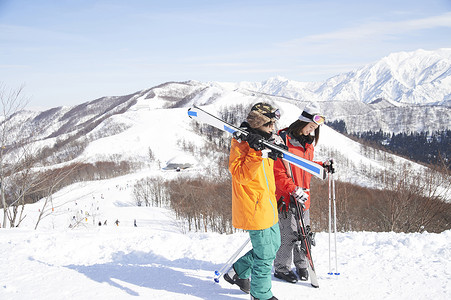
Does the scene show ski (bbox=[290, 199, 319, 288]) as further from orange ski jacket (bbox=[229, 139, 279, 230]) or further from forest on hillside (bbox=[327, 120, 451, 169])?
forest on hillside (bbox=[327, 120, 451, 169])

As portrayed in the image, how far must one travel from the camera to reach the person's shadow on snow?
4227 millimetres

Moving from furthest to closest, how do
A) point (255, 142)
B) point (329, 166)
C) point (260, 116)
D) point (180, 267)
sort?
point (180, 267) → point (329, 166) → point (260, 116) → point (255, 142)

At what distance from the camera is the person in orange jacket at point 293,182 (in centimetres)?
448

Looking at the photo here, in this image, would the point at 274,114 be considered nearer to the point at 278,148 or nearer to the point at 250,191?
the point at 278,148

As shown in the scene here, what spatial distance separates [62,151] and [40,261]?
138898 millimetres

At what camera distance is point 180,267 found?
5250 mm

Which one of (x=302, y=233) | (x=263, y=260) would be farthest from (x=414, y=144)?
(x=263, y=260)

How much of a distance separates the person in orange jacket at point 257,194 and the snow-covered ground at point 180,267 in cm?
72

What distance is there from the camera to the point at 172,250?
20.2 ft

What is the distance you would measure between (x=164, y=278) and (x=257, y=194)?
2221 mm

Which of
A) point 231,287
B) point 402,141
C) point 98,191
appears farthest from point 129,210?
point 402,141

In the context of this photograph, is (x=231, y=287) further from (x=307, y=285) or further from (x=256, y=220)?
(x=256, y=220)

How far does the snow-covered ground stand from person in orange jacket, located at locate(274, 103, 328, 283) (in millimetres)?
269

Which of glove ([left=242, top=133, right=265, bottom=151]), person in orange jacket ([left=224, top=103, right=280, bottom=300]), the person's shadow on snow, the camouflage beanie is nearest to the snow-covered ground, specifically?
the person's shadow on snow
